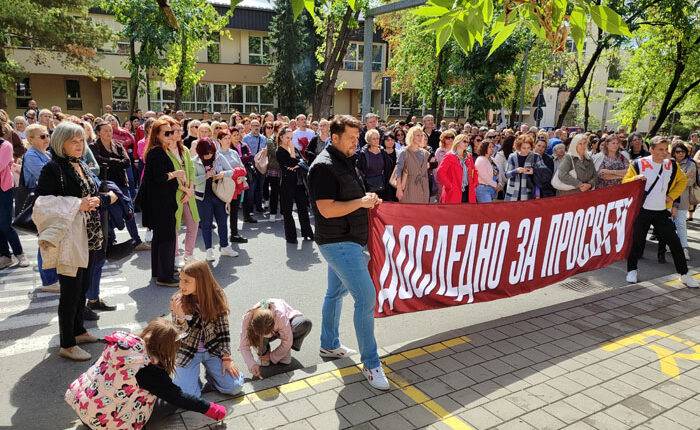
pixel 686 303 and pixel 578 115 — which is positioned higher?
pixel 578 115

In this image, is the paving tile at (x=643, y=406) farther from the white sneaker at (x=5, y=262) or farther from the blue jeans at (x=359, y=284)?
the white sneaker at (x=5, y=262)

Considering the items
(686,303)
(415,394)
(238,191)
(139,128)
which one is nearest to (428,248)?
(415,394)

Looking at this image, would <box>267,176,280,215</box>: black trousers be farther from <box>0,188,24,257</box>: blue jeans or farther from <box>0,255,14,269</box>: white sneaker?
<box>0,255,14,269</box>: white sneaker

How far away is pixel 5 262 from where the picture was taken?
7.02m

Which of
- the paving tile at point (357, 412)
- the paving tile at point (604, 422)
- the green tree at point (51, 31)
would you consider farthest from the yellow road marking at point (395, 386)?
the green tree at point (51, 31)

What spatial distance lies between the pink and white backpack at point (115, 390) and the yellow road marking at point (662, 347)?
4.14m

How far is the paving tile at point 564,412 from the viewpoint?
12.1 ft

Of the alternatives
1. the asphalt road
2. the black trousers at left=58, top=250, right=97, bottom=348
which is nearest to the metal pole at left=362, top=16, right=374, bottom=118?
the asphalt road

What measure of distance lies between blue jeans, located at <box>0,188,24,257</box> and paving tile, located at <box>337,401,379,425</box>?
5.68 metres

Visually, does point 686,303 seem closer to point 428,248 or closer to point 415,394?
point 428,248

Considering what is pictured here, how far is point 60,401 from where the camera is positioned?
3.80 m

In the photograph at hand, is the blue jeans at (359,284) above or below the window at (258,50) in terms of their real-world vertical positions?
below

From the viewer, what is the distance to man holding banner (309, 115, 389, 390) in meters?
3.88

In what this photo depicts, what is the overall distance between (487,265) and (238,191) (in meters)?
4.62
